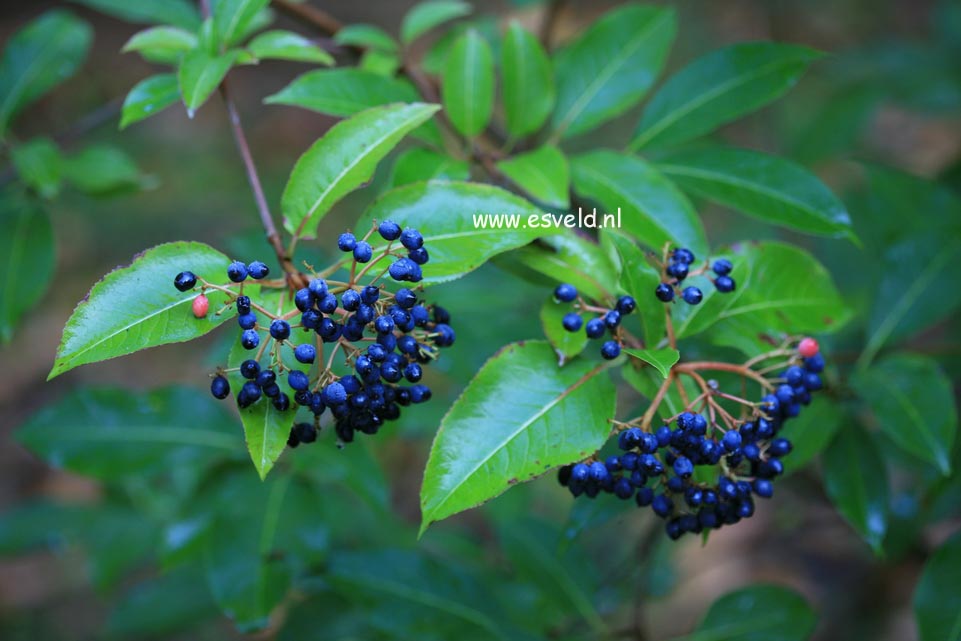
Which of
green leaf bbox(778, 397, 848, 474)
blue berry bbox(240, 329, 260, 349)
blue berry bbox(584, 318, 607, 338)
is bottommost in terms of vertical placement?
green leaf bbox(778, 397, 848, 474)

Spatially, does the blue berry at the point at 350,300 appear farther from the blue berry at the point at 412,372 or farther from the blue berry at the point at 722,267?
the blue berry at the point at 722,267

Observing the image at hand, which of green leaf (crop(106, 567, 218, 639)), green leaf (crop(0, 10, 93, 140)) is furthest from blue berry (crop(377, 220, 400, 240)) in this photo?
green leaf (crop(106, 567, 218, 639))

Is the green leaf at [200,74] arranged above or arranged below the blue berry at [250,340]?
above

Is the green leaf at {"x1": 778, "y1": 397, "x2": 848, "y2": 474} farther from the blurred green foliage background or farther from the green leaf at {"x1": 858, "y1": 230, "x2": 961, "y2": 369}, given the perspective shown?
the green leaf at {"x1": 858, "y1": 230, "x2": 961, "y2": 369}

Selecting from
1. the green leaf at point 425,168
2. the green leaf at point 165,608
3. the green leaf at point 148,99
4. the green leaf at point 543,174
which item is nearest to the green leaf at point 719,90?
the green leaf at point 543,174

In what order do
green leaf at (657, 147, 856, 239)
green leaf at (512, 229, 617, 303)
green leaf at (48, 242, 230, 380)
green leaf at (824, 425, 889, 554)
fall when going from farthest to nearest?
green leaf at (824, 425, 889, 554) → green leaf at (657, 147, 856, 239) → green leaf at (512, 229, 617, 303) → green leaf at (48, 242, 230, 380)

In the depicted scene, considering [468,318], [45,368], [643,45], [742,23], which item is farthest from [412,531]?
[742,23]

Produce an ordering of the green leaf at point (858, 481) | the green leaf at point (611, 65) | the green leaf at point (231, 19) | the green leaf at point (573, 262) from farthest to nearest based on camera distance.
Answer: the green leaf at point (611, 65), the green leaf at point (858, 481), the green leaf at point (231, 19), the green leaf at point (573, 262)

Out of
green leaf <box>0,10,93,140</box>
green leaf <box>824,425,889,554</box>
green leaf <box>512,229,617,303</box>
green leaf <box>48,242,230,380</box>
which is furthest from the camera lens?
green leaf <box>0,10,93,140</box>
